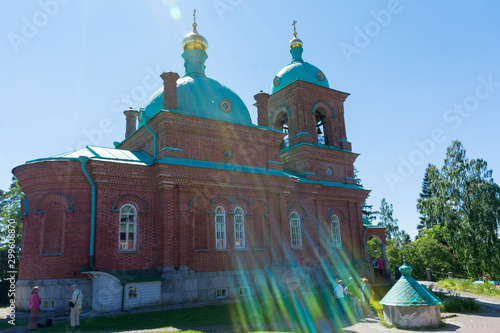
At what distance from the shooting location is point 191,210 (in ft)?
49.2

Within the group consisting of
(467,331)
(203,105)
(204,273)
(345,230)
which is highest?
(203,105)

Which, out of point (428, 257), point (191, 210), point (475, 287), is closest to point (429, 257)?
point (428, 257)

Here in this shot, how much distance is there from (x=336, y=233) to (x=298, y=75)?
9424 millimetres

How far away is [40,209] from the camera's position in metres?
13.7

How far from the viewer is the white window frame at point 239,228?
16203 mm

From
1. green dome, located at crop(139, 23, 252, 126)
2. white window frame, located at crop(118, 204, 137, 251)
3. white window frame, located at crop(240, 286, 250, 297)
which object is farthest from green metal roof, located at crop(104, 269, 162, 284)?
green dome, located at crop(139, 23, 252, 126)

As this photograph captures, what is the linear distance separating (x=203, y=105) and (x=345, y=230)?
35.3 ft

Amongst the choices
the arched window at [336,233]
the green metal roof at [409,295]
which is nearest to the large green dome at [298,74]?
the arched window at [336,233]

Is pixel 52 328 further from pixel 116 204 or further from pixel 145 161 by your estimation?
pixel 145 161

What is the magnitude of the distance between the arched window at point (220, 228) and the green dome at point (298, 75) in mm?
9781

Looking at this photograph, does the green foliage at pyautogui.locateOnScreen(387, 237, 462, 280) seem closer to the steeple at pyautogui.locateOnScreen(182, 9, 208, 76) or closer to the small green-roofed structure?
the small green-roofed structure

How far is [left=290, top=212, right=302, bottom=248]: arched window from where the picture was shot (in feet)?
61.6

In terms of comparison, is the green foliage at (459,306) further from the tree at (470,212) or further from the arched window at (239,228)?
the tree at (470,212)

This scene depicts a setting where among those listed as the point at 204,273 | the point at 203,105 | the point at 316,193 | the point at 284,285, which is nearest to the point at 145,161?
the point at 203,105
